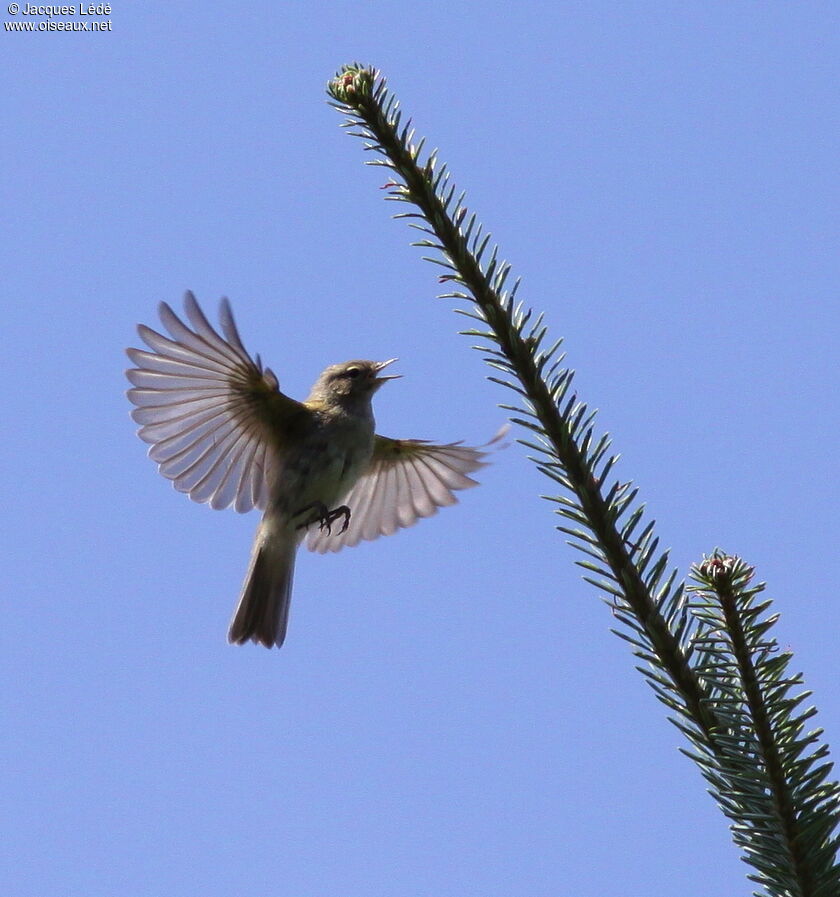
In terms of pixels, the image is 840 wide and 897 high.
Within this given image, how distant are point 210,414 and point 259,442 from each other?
0.39 m

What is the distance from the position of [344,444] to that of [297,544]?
82cm

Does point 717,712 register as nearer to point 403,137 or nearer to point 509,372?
point 509,372

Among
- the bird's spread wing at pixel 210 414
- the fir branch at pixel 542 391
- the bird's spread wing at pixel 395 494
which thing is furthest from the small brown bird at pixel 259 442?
the fir branch at pixel 542 391

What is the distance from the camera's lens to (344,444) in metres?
6.95

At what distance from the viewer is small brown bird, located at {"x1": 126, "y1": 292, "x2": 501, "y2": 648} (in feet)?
22.5

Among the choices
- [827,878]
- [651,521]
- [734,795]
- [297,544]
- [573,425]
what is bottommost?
[827,878]

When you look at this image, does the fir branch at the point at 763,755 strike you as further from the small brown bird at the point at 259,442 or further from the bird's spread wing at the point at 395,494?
the bird's spread wing at the point at 395,494

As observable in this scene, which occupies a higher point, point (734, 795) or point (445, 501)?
point (445, 501)

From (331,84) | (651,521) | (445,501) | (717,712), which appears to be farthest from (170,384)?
(717,712)

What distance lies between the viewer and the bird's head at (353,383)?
7215mm

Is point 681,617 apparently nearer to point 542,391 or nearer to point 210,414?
point 542,391

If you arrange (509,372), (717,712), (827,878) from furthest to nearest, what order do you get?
1. (509,372)
2. (717,712)
3. (827,878)

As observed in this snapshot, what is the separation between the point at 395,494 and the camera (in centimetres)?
848

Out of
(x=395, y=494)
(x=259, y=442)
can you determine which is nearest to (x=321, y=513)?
(x=259, y=442)
